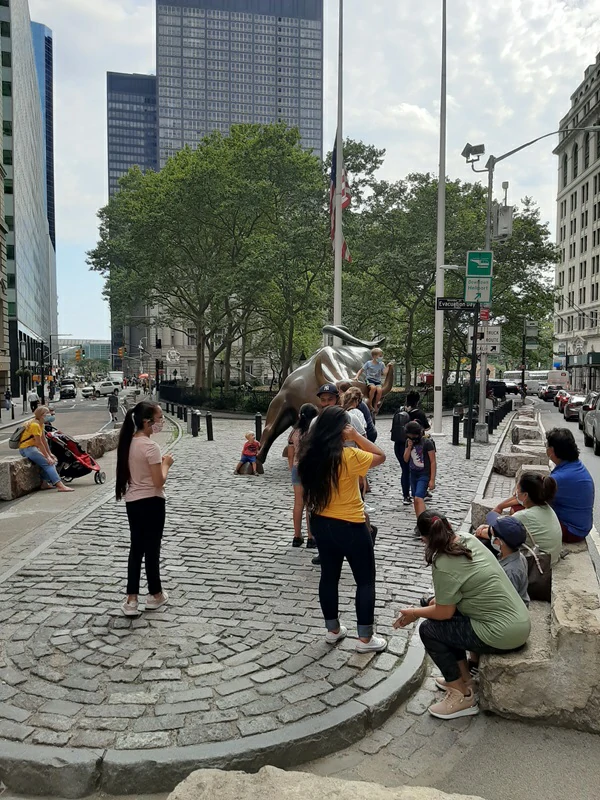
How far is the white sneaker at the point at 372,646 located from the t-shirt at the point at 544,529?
1.59 meters

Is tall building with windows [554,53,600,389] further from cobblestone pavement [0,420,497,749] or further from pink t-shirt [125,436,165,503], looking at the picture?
pink t-shirt [125,436,165,503]

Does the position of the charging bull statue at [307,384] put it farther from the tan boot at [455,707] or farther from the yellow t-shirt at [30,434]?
the tan boot at [455,707]

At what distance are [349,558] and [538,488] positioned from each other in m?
1.88

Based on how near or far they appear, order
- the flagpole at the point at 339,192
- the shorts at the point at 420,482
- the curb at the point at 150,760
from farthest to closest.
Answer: the flagpole at the point at 339,192 → the shorts at the point at 420,482 → the curb at the point at 150,760

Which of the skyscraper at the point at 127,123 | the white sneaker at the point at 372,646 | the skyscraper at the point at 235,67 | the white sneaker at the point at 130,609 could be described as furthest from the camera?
the skyscraper at the point at 127,123

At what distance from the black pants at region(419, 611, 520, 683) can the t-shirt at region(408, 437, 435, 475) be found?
179 inches

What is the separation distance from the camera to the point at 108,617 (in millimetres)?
5512

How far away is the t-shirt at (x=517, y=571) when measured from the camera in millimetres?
4621

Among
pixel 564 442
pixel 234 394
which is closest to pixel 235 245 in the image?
pixel 234 394

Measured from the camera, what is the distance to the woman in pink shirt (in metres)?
5.39

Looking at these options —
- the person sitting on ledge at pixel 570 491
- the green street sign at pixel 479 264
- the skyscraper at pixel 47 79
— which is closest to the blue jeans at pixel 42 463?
the person sitting on ledge at pixel 570 491

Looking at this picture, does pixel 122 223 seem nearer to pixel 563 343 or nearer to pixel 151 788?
Result: pixel 151 788

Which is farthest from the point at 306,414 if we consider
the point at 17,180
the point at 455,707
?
the point at 17,180

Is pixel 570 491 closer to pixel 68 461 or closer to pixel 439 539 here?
pixel 439 539
